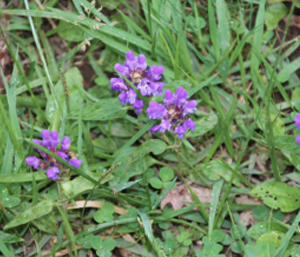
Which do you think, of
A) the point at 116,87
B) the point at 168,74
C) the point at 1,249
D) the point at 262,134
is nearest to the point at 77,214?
the point at 1,249

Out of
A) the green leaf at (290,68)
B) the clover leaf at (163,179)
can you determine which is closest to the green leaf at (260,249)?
the clover leaf at (163,179)

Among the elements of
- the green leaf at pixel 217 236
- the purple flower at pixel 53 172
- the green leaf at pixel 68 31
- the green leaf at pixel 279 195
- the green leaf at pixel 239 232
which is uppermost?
the green leaf at pixel 68 31

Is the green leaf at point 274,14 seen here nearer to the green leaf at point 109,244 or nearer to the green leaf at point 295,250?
the green leaf at point 295,250

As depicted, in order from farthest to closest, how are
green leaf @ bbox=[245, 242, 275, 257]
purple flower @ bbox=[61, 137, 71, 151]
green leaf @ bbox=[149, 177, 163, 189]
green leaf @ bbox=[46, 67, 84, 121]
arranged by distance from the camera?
green leaf @ bbox=[46, 67, 84, 121] < green leaf @ bbox=[149, 177, 163, 189] < purple flower @ bbox=[61, 137, 71, 151] < green leaf @ bbox=[245, 242, 275, 257]

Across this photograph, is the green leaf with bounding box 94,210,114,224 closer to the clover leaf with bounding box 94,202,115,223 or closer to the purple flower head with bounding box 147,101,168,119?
the clover leaf with bounding box 94,202,115,223

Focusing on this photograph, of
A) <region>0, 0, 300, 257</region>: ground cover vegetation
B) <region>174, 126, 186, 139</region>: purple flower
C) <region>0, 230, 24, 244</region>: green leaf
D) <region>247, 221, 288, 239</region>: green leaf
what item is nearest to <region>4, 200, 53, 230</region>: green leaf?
<region>0, 0, 300, 257</region>: ground cover vegetation

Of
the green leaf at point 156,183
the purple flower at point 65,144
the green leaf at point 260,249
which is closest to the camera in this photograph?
the green leaf at point 260,249
